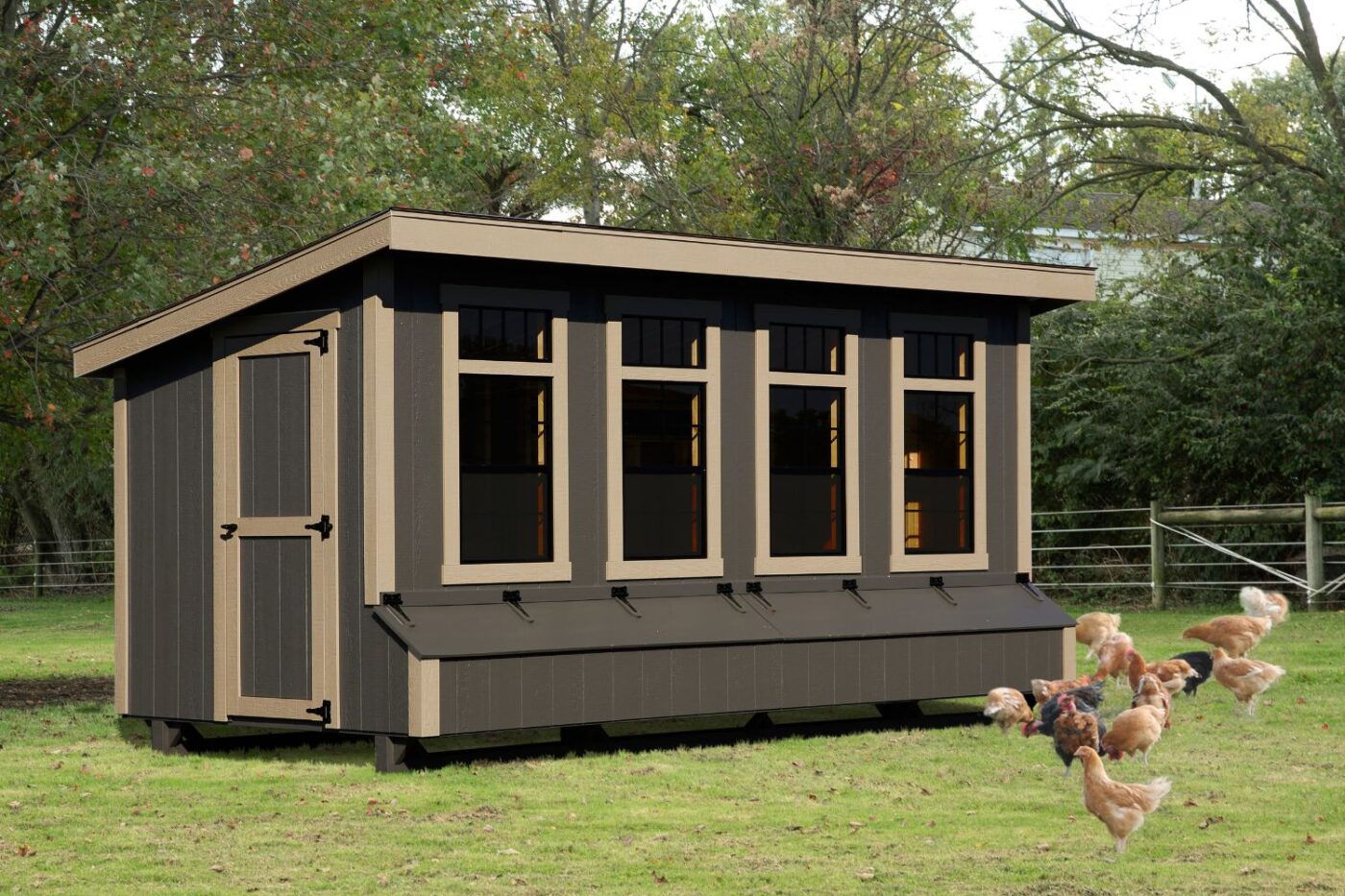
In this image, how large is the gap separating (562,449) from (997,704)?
3092 millimetres

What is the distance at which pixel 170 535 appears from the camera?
11.0 meters

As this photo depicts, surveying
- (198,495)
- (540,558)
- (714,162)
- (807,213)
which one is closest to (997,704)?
(540,558)

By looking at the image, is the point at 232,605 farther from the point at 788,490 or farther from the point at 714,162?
the point at 714,162

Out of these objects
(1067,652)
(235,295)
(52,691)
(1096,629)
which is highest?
(235,295)

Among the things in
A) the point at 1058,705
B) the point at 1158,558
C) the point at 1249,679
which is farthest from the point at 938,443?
the point at 1158,558

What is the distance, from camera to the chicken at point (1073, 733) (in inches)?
360

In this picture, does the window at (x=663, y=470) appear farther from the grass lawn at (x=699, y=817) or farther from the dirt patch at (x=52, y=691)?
the dirt patch at (x=52, y=691)

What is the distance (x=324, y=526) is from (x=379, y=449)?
608 millimetres

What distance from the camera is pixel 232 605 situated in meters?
10.5

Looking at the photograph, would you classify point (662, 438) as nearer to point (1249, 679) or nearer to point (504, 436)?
point (504, 436)

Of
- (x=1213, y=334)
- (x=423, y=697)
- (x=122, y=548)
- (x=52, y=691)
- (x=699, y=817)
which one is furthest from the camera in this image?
(x=1213, y=334)

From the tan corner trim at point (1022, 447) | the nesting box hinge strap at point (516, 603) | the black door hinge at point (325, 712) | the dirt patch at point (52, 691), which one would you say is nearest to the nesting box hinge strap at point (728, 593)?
the nesting box hinge strap at point (516, 603)

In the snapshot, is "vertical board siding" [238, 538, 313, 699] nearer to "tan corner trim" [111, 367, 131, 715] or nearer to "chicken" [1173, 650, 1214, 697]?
"tan corner trim" [111, 367, 131, 715]

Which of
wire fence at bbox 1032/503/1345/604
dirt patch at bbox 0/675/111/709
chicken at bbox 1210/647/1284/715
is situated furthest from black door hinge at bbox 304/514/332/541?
wire fence at bbox 1032/503/1345/604
